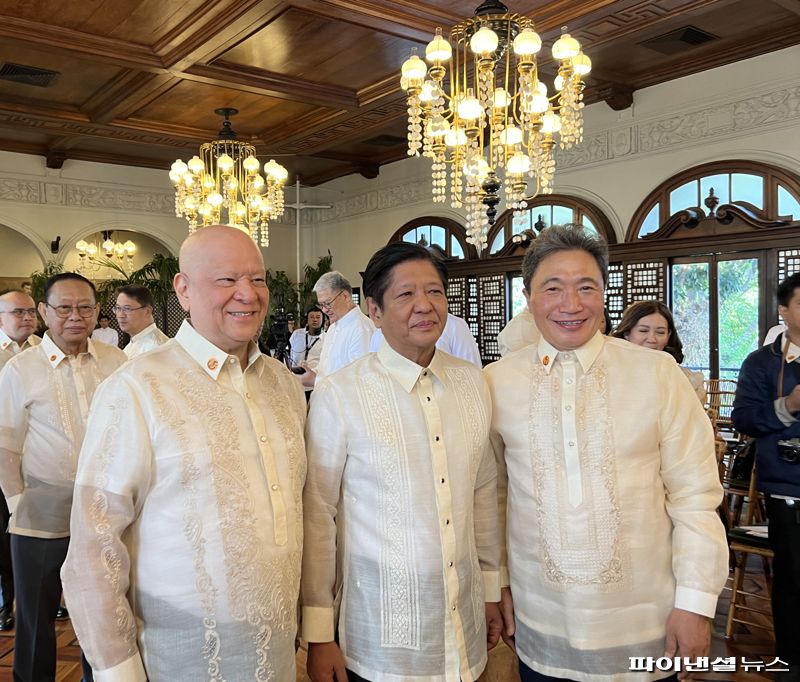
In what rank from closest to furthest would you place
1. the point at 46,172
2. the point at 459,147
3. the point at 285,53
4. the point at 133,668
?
the point at 133,668 → the point at 459,147 → the point at 285,53 → the point at 46,172

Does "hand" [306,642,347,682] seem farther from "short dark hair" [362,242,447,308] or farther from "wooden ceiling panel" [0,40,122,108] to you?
"wooden ceiling panel" [0,40,122,108]

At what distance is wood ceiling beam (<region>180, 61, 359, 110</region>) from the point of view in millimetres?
6848

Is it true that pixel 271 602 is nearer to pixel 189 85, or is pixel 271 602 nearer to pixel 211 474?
pixel 211 474

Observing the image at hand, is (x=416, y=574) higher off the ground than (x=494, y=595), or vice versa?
(x=416, y=574)

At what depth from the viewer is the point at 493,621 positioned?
192 cm

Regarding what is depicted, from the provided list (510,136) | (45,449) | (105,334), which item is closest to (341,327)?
(510,136)

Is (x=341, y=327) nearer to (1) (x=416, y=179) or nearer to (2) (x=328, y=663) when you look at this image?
(2) (x=328, y=663)

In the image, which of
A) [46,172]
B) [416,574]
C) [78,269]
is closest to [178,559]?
[416,574]

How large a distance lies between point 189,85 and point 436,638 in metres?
7.29

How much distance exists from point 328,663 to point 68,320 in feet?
6.13

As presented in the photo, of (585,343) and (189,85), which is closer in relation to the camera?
(585,343)

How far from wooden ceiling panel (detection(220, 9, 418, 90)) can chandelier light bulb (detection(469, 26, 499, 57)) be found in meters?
2.07

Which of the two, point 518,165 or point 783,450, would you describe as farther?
point 518,165

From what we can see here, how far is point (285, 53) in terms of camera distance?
A: 6590 mm
